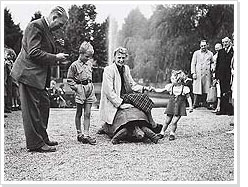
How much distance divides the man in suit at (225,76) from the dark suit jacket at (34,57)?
1.54m

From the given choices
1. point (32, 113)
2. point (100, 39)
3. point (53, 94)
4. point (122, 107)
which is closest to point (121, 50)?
point (100, 39)

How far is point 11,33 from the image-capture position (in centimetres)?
309

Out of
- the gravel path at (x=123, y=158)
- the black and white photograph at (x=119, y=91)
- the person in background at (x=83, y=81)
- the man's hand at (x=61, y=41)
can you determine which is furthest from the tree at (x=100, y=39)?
the gravel path at (x=123, y=158)

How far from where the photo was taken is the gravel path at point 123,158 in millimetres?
2594

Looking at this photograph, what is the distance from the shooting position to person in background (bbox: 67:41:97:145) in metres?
3.20

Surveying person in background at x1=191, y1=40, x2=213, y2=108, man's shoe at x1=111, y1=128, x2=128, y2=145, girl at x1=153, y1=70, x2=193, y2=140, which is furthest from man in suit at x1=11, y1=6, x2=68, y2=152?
person in background at x1=191, y1=40, x2=213, y2=108

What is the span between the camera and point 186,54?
3.67 m

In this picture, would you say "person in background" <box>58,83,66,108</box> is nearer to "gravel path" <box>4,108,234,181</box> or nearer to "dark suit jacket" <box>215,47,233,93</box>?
"gravel path" <box>4,108,234,181</box>

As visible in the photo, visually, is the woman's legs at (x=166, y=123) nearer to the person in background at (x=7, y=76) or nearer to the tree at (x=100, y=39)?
the tree at (x=100, y=39)

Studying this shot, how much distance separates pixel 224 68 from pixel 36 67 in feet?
5.62

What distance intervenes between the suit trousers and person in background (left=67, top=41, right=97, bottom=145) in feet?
1.05

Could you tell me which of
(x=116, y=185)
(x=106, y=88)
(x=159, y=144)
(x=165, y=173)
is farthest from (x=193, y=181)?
(x=106, y=88)

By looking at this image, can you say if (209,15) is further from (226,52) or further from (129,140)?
(129,140)
